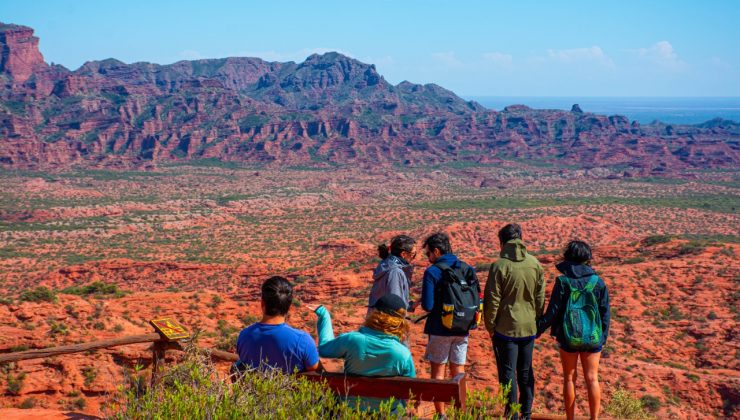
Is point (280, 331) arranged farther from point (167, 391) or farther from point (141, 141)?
point (141, 141)

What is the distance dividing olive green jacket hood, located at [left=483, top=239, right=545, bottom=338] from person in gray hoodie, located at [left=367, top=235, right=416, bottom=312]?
2.77 feet

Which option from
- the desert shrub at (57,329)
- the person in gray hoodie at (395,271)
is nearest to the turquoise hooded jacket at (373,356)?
the person in gray hoodie at (395,271)

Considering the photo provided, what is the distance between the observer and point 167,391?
11.7ft

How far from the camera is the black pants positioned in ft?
18.2

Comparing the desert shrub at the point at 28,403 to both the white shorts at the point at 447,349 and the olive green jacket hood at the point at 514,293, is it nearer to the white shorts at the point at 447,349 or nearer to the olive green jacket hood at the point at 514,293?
the white shorts at the point at 447,349

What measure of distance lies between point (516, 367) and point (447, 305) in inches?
39.2

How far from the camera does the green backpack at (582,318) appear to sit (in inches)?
216

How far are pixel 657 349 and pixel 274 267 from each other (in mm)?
19807

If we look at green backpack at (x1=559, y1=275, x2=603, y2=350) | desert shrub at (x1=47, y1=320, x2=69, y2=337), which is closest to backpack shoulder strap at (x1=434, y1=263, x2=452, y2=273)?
green backpack at (x1=559, y1=275, x2=603, y2=350)

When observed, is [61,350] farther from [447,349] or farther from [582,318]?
[582,318]

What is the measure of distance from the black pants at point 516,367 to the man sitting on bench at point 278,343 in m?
2.14

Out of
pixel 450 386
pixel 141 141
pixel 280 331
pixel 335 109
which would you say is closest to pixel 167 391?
pixel 280 331

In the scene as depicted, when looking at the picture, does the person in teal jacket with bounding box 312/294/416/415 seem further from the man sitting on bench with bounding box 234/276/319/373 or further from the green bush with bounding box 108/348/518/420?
the green bush with bounding box 108/348/518/420

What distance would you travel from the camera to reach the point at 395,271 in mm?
5816
